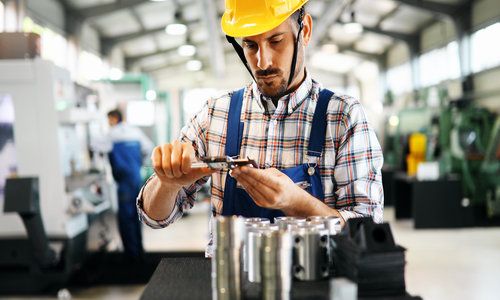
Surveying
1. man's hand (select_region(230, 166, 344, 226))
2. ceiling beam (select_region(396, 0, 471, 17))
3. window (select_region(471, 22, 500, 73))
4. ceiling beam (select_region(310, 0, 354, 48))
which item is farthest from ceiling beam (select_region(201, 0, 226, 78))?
man's hand (select_region(230, 166, 344, 226))

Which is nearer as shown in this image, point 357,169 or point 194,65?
point 357,169

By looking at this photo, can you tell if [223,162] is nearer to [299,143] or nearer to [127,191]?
[299,143]

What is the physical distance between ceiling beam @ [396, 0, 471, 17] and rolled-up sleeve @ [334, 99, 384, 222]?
31.8 ft

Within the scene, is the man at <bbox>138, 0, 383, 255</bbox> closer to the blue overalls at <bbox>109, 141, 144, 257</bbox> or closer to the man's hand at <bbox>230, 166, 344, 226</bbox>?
the man's hand at <bbox>230, 166, 344, 226</bbox>

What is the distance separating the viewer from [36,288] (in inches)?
170

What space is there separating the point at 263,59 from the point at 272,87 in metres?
0.09

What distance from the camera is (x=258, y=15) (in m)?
1.52

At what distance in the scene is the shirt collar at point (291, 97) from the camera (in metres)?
1.55

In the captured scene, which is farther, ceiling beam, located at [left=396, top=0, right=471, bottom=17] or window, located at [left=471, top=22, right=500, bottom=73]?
ceiling beam, located at [left=396, top=0, right=471, bottom=17]

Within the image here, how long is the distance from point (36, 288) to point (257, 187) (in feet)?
12.3

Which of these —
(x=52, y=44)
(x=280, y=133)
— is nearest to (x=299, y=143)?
(x=280, y=133)

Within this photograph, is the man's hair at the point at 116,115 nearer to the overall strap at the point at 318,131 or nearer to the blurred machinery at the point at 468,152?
the overall strap at the point at 318,131

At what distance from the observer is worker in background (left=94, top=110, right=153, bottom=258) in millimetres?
5434

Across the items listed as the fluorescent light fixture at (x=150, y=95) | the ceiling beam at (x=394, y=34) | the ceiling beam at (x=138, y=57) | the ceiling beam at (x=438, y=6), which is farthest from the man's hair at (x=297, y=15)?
the ceiling beam at (x=138, y=57)
